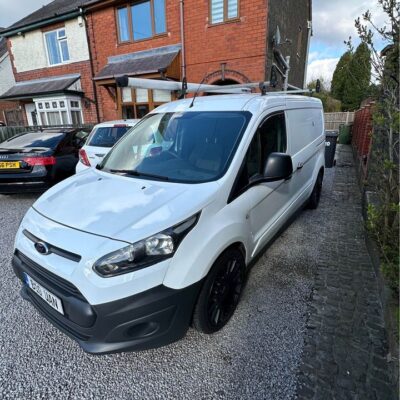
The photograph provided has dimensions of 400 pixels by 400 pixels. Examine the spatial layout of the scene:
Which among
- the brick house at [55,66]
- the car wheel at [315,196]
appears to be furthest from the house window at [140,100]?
the car wheel at [315,196]

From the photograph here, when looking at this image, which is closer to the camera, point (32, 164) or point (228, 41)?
point (32, 164)

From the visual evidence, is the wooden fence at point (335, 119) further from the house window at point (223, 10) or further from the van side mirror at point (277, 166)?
the van side mirror at point (277, 166)

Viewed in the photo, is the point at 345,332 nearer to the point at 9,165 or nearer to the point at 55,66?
the point at 9,165

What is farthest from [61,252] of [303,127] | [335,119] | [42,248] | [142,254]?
[335,119]

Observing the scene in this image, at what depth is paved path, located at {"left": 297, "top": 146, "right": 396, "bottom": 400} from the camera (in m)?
1.86

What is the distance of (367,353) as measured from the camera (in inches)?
82.2

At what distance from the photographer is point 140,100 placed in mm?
11883

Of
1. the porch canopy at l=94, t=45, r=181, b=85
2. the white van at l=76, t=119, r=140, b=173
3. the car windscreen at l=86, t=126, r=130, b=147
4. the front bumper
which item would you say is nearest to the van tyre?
the white van at l=76, t=119, r=140, b=173

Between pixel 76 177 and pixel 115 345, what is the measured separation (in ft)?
5.73

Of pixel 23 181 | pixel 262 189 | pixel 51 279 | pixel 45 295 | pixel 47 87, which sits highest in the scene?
pixel 47 87

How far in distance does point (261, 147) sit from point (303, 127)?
5.36ft

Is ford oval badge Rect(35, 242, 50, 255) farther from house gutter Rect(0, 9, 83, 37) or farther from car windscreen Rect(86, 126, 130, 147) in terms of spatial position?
house gutter Rect(0, 9, 83, 37)

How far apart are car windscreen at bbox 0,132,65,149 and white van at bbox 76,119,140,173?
721 mm

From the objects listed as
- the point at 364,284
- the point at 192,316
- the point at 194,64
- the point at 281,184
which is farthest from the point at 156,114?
the point at 194,64
